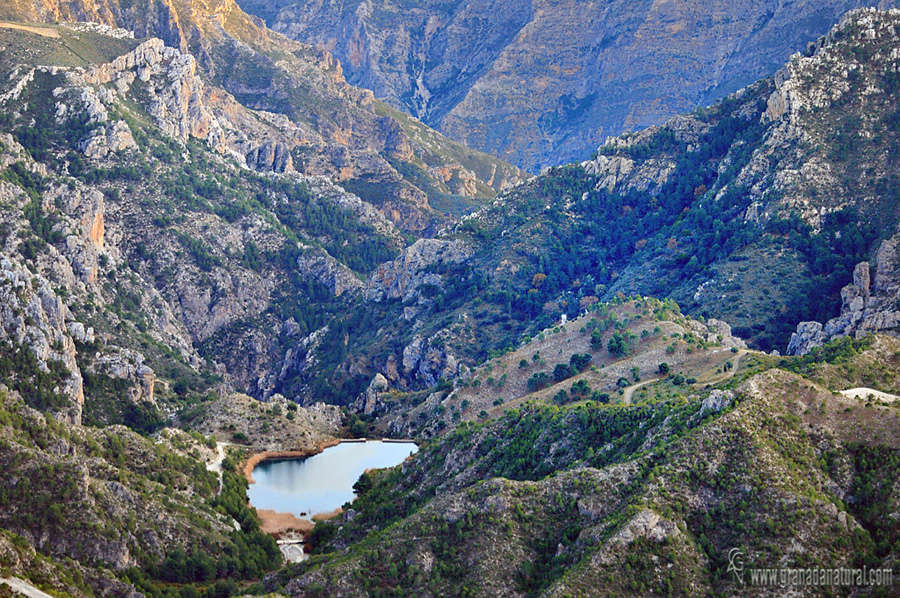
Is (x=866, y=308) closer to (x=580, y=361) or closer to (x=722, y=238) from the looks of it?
(x=580, y=361)

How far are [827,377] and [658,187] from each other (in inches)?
4201

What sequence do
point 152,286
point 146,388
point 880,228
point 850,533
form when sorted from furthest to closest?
point 152,286
point 880,228
point 146,388
point 850,533

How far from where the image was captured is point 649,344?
5172 inches

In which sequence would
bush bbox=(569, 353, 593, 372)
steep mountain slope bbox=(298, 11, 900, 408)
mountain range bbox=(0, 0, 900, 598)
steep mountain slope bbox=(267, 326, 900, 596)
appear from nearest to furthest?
steep mountain slope bbox=(267, 326, 900, 596)
mountain range bbox=(0, 0, 900, 598)
bush bbox=(569, 353, 593, 372)
steep mountain slope bbox=(298, 11, 900, 408)

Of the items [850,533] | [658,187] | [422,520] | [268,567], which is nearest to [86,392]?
[268,567]

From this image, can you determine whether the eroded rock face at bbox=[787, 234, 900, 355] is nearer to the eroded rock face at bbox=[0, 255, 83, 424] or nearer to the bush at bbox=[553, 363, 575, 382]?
the bush at bbox=[553, 363, 575, 382]

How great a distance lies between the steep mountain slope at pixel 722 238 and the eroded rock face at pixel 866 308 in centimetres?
665

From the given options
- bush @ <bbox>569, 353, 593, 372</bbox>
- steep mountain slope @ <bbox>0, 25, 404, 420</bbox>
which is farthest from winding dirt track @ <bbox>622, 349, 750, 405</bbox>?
steep mountain slope @ <bbox>0, 25, 404, 420</bbox>

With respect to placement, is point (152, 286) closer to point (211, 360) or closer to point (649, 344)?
point (211, 360)

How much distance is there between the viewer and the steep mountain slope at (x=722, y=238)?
154625 mm

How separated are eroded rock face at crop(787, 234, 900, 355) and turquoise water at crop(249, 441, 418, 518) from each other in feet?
155

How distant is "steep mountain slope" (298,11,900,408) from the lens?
155 meters

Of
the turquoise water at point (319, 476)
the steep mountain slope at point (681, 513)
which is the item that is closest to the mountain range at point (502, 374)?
the steep mountain slope at point (681, 513)

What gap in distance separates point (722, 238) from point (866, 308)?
Answer: 1515 inches
